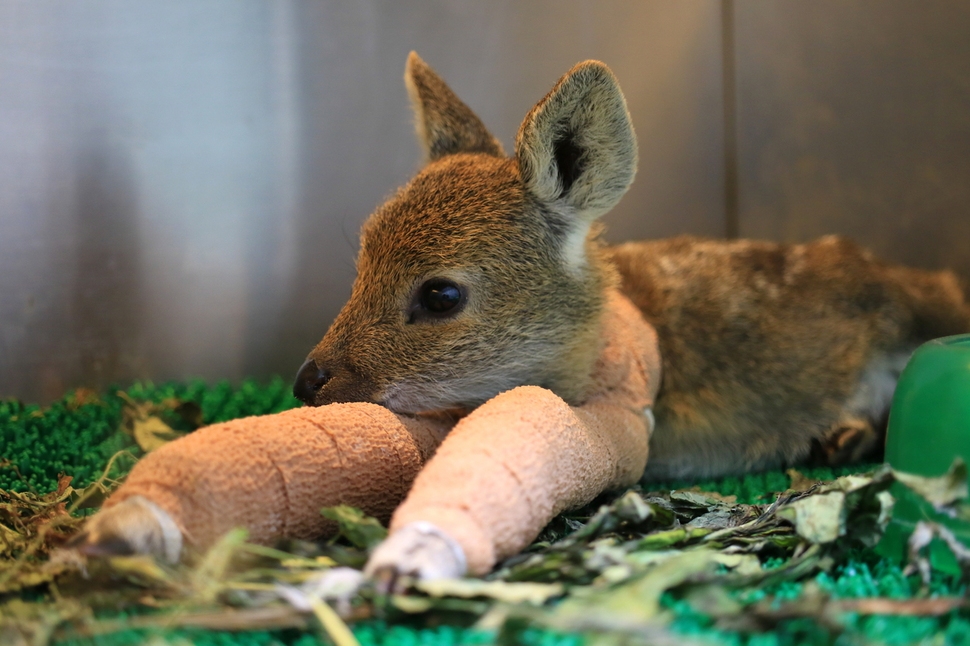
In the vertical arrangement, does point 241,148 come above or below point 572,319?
above

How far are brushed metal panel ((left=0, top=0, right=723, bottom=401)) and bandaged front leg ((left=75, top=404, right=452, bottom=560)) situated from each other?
1.67 meters

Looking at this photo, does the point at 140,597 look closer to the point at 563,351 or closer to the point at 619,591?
the point at 619,591

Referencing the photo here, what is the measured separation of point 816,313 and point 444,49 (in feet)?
6.30

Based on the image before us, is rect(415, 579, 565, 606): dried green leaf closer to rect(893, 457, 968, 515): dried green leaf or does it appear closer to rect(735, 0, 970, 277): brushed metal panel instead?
rect(893, 457, 968, 515): dried green leaf

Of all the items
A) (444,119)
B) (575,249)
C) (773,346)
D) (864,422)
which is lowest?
(864,422)

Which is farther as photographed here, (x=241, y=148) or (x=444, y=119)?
(x=241, y=148)

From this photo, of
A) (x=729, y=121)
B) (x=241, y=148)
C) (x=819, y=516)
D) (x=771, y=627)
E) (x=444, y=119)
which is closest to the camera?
(x=771, y=627)

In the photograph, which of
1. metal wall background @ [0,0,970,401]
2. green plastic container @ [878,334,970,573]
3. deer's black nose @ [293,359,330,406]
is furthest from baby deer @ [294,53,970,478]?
green plastic container @ [878,334,970,573]

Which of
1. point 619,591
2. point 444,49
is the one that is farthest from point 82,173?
point 619,591

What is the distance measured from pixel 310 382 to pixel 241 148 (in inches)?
72.8

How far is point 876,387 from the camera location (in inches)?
112

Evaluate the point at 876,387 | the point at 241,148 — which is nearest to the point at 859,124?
the point at 876,387

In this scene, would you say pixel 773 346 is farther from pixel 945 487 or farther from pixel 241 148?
pixel 241 148

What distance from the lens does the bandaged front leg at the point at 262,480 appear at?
4.01 feet
